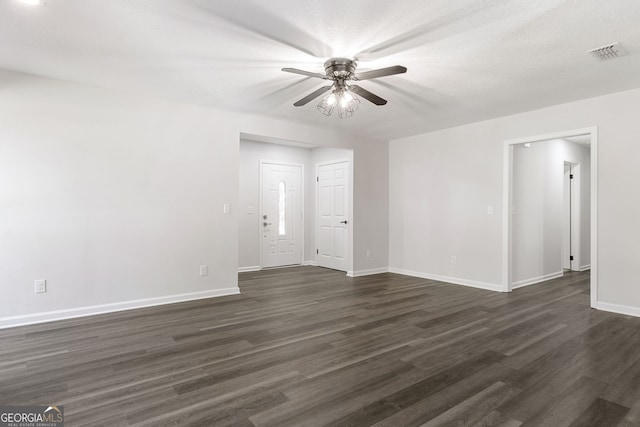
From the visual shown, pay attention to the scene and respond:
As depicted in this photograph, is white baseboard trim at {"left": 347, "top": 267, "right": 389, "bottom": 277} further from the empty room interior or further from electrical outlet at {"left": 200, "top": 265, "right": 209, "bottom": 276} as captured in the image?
electrical outlet at {"left": 200, "top": 265, "right": 209, "bottom": 276}

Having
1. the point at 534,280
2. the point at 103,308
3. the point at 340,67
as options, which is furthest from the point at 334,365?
the point at 534,280

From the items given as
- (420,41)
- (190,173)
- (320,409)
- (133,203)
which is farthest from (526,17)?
(133,203)

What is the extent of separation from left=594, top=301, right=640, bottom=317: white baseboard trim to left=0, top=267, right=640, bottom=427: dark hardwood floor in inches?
6.4

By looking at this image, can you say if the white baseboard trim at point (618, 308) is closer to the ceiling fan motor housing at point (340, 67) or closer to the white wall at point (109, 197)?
the ceiling fan motor housing at point (340, 67)

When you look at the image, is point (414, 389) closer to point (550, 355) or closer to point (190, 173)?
point (550, 355)

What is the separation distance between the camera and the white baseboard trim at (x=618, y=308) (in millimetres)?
3980

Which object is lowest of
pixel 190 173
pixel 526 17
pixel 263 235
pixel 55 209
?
pixel 263 235

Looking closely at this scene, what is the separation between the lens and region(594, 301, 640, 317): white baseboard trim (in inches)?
157

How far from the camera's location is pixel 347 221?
673cm

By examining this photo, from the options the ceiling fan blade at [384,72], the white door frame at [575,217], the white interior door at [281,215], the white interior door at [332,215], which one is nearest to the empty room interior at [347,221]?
the ceiling fan blade at [384,72]

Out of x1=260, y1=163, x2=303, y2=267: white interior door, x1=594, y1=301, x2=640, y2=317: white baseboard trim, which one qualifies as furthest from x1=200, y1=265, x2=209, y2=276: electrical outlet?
x1=594, y1=301, x2=640, y2=317: white baseboard trim

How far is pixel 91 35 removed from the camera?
2.79m

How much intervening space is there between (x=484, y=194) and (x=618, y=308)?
7.12 ft

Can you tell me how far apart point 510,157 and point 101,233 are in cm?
557
